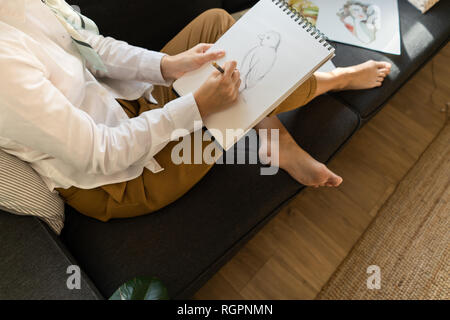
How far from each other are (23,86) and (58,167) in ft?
0.72

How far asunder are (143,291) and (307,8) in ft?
3.51

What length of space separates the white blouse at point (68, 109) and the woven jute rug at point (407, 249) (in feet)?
2.60

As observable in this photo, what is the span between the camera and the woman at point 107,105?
544mm

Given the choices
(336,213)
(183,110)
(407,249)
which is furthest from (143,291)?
(407,249)

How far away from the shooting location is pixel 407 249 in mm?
1098

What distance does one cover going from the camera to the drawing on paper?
1.07 metres

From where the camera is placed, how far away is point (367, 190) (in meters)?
1.21

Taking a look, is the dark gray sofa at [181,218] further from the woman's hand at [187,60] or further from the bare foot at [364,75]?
the woman's hand at [187,60]

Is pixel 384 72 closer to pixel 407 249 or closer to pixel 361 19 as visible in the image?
pixel 361 19

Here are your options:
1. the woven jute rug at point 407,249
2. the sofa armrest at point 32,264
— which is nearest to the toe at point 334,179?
the woven jute rug at point 407,249

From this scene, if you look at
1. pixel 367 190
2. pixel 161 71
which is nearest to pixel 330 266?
pixel 367 190

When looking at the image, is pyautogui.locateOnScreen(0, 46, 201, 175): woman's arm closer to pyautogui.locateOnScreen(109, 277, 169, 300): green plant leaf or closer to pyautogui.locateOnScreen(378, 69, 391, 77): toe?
pyautogui.locateOnScreen(109, 277, 169, 300): green plant leaf

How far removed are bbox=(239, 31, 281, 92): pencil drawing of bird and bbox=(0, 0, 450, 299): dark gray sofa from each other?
0.23m

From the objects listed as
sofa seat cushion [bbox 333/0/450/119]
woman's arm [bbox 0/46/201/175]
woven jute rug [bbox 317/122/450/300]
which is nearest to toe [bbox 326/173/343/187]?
sofa seat cushion [bbox 333/0/450/119]
